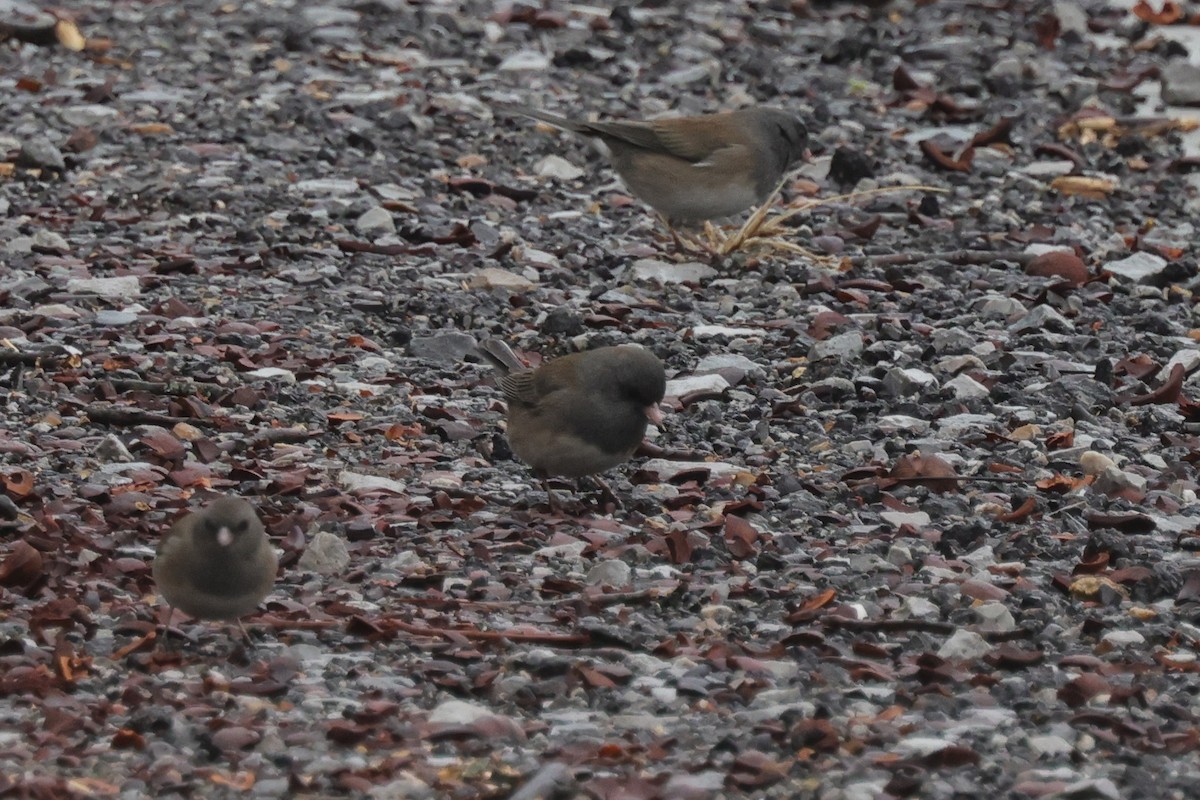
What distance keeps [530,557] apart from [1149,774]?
1.84 m

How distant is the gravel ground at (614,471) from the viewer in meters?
4.00

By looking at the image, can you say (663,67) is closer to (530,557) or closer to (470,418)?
(470,418)

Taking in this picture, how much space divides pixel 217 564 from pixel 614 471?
1.83m

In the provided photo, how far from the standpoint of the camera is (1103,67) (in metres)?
10.3

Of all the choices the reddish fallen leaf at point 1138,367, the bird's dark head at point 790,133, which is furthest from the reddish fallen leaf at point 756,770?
the bird's dark head at point 790,133

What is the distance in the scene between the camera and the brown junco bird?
423 centimetres

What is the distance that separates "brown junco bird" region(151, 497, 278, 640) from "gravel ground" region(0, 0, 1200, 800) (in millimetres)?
138

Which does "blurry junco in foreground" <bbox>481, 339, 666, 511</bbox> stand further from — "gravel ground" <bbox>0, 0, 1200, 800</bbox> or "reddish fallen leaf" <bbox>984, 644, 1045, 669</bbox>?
"reddish fallen leaf" <bbox>984, 644, 1045, 669</bbox>

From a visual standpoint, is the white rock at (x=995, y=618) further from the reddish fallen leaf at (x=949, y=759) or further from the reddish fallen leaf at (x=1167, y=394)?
the reddish fallen leaf at (x=1167, y=394)

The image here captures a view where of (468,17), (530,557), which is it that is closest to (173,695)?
(530,557)

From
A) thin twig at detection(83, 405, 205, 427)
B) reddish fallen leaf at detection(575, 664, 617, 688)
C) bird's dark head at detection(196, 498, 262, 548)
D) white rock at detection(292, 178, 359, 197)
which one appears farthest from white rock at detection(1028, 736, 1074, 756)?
white rock at detection(292, 178, 359, 197)

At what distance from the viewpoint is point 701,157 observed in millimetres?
7711

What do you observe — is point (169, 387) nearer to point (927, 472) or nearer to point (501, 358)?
point (501, 358)

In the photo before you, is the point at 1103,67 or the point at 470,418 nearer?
the point at 470,418
